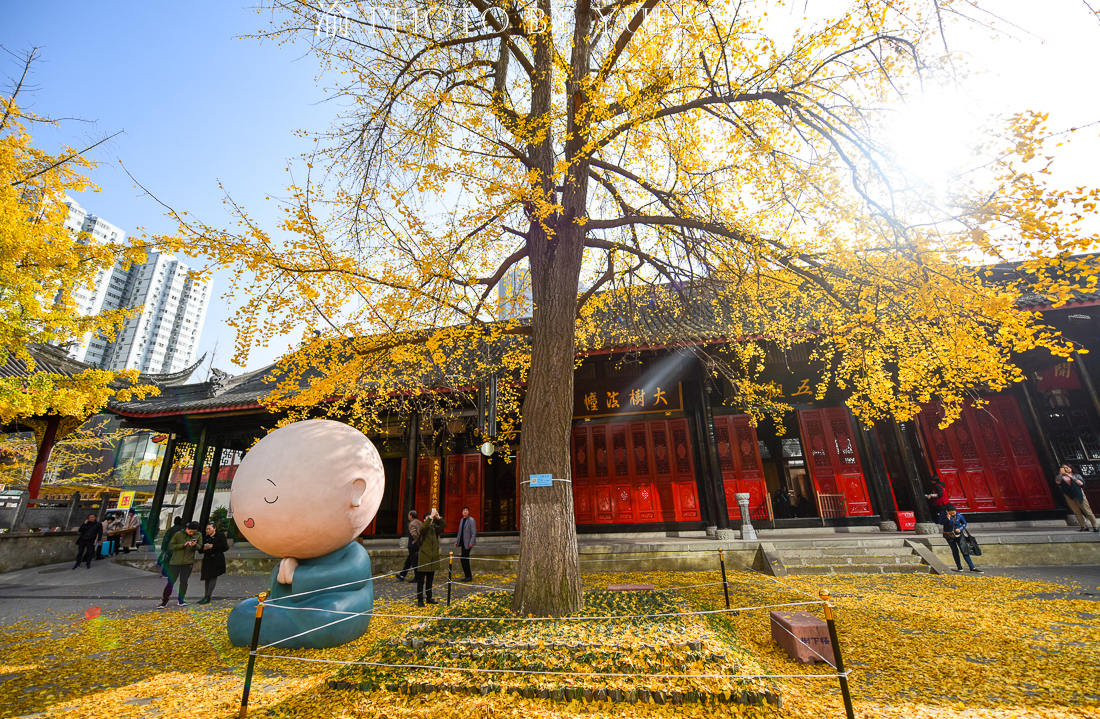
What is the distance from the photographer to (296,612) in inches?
186

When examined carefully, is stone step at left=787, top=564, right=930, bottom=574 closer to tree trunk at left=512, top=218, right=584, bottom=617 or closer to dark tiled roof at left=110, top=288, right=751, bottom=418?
dark tiled roof at left=110, top=288, right=751, bottom=418

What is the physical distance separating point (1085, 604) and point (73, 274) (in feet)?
52.5

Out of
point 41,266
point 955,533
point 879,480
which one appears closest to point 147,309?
point 41,266

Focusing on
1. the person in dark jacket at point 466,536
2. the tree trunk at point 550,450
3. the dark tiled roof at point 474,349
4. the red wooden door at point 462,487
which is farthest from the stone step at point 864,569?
the red wooden door at point 462,487

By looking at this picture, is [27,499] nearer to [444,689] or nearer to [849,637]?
[444,689]

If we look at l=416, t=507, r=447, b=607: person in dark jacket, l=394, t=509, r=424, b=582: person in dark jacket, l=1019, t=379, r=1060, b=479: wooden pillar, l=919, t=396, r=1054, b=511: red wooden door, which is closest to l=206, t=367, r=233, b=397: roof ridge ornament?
l=394, t=509, r=424, b=582: person in dark jacket

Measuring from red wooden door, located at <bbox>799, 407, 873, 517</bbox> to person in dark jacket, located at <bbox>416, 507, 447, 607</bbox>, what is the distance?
9.34 m

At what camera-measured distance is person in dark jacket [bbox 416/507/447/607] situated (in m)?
7.06

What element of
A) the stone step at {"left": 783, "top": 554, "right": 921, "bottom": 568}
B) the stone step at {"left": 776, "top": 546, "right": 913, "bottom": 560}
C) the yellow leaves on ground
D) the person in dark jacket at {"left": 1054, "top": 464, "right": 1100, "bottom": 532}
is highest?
the person in dark jacket at {"left": 1054, "top": 464, "right": 1100, "bottom": 532}

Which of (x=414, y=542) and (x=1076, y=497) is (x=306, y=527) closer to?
(x=414, y=542)

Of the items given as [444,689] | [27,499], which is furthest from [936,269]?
[27,499]

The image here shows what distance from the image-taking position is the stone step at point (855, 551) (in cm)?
802

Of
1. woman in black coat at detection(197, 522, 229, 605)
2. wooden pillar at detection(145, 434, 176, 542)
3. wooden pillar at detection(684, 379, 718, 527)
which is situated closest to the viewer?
woman in black coat at detection(197, 522, 229, 605)

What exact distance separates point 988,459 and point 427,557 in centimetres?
1295
